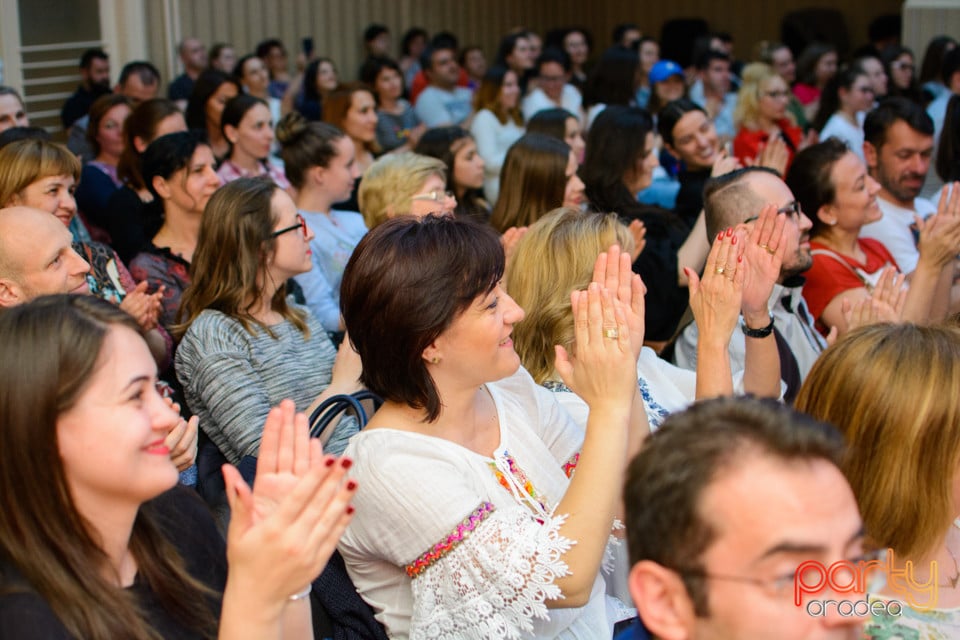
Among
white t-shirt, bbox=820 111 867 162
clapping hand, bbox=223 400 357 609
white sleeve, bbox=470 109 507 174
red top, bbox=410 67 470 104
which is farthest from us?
red top, bbox=410 67 470 104

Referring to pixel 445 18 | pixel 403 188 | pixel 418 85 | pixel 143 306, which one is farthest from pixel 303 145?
pixel 445 18

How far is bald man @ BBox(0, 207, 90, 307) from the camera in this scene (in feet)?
8.67

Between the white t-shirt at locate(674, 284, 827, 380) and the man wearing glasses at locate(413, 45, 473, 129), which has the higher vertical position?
the man wearing glasses at locate(413, 45, 473, 129)

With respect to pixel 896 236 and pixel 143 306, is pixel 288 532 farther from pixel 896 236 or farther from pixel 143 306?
pixel 896 236

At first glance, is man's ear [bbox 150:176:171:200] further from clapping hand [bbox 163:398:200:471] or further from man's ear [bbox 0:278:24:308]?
clapping hand [bbox 163:398:200:471]

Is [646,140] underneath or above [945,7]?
underneath

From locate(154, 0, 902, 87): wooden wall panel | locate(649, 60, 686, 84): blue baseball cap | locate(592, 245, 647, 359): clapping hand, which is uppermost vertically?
locate(154, 0, 902, 87): wooden wall panel

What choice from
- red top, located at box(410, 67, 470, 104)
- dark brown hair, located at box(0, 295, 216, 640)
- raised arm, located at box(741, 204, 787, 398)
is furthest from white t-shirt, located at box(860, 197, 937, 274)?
red top, located at box(410, 67, 470, 104)

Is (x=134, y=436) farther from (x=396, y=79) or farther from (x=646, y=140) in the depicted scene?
(x=396, y=79)

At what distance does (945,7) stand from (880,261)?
644cm

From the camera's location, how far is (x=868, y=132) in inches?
183

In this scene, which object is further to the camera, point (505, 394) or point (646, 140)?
point (646, 140)

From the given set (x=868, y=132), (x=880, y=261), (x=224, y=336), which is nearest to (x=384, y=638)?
(x=224, y=336)

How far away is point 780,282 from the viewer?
320 centimetres
